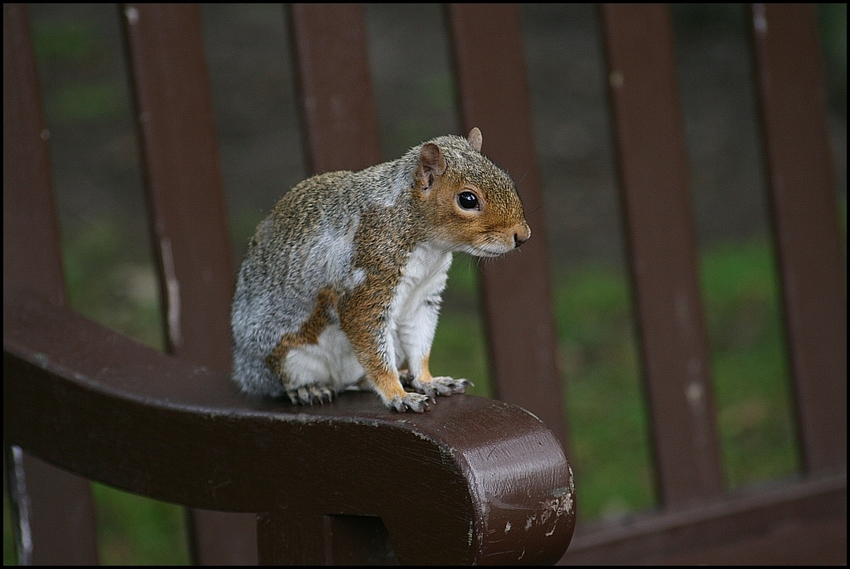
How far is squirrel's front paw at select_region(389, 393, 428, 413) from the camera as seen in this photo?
1.15 meters

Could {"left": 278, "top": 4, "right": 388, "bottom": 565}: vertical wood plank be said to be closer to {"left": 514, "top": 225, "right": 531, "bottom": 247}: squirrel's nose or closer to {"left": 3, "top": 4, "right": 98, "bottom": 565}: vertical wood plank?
{"left": 3, "top": 4, "right": 98, "bottom": 565}: vertical wood plank

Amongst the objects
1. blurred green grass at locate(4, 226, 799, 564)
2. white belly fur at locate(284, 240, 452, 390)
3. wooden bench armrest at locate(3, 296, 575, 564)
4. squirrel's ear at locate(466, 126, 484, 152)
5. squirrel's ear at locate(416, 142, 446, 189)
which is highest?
squirrel's ear at locate(466, 126, 484, 152)

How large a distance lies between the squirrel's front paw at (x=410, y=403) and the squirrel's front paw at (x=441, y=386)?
36 millimetres

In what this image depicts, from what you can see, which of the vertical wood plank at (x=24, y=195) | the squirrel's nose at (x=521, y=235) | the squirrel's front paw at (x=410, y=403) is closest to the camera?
the squirrel's front paw at (x=410, y=403)

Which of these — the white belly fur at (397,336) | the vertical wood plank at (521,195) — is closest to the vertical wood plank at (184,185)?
the vertical wood plank at (521,195)

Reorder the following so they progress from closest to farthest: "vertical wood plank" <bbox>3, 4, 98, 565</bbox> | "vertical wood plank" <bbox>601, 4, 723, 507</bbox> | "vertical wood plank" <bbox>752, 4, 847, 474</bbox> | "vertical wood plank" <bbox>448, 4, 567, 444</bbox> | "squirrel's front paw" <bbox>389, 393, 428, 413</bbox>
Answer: "squirrel's front paw" <bbox>389, 393, 428, 413</bbox>
"vertical wood plank" <bbox>3, 4, 98, 565</bbox>
"vertical wood plank" <bbox>448, 4, 567, 444</bbox>
"vertical wood plank" <bbox>601, 4, 723, 507</bbox>
"vertical wood plank" <bbox>752, 4, 847, 474</bbox>

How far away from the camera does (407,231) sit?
1.28m

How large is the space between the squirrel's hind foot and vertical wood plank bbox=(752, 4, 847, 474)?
130cm

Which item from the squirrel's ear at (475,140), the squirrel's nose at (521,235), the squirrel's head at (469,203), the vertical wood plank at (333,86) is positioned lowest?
the squirrel's nose at (521,235)

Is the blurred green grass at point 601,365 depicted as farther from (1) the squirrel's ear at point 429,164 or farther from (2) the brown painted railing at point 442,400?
(1) the squirrel's ear at point 429,164

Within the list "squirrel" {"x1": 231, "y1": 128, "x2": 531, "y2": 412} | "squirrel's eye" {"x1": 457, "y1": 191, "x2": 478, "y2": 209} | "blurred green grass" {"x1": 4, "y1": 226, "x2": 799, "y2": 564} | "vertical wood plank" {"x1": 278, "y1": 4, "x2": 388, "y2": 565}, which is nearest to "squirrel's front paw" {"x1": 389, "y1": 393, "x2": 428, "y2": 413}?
"squirrel" {"x1": 231, "y1": 128, "x2": 531, "y2": 412}

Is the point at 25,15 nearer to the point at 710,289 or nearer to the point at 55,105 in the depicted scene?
the point at 710,289

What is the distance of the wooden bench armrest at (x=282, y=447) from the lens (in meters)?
1.02

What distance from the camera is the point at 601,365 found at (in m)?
4.13
